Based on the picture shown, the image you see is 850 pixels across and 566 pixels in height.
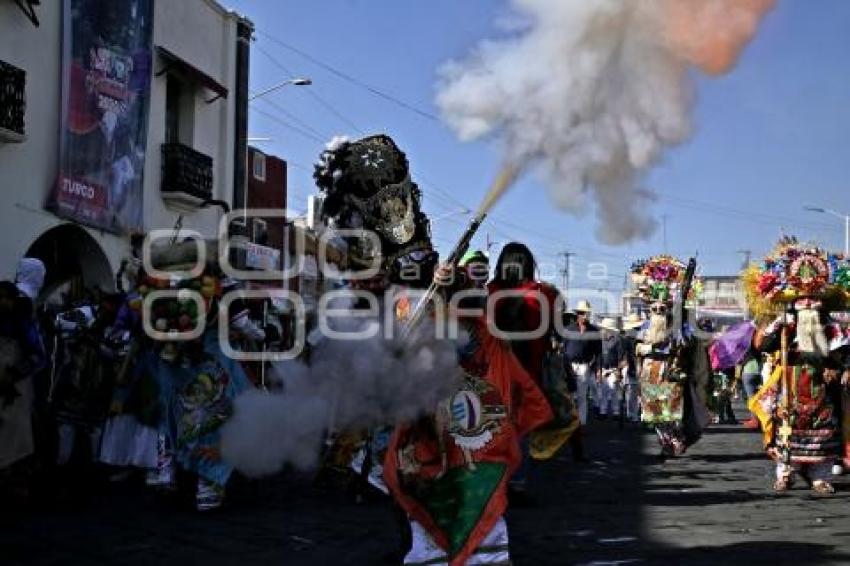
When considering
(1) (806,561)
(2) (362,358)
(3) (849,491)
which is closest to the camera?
(2) (362,358)

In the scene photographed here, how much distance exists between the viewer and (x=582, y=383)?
59.5 ft

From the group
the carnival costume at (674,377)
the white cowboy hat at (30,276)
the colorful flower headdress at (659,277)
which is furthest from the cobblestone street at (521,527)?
the colorful flower headdress at (659,277)

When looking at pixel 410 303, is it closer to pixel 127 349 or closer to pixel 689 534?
pixel 689 534

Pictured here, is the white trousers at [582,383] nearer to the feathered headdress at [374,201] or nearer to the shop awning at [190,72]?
the shop awning at [190,72]

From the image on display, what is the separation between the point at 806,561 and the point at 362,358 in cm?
286

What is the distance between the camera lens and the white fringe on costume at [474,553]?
5.14 m

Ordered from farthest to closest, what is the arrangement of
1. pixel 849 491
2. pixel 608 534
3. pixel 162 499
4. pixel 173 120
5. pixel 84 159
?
pixel 173 120 → pixel 84 159 → pixel 849 491 → pixel 162 499 → pixel 608 534

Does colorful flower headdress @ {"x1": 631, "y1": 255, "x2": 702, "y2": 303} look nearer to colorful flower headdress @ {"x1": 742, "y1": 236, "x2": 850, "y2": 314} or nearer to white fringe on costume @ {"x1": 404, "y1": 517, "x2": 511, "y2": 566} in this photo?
colorful flower headdress @ {"x1": 742, "y1": 236, "x2": 850, "y2": 314}

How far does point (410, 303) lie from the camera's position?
5273mm

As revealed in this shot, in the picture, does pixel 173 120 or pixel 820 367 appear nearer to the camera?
pixel 820 367

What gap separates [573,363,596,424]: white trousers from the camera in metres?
17.0

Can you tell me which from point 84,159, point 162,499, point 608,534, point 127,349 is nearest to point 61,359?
point 127,349

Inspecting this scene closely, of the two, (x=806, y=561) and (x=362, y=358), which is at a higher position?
(x=362, y=358)

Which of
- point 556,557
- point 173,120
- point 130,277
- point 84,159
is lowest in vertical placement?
point 556,557
